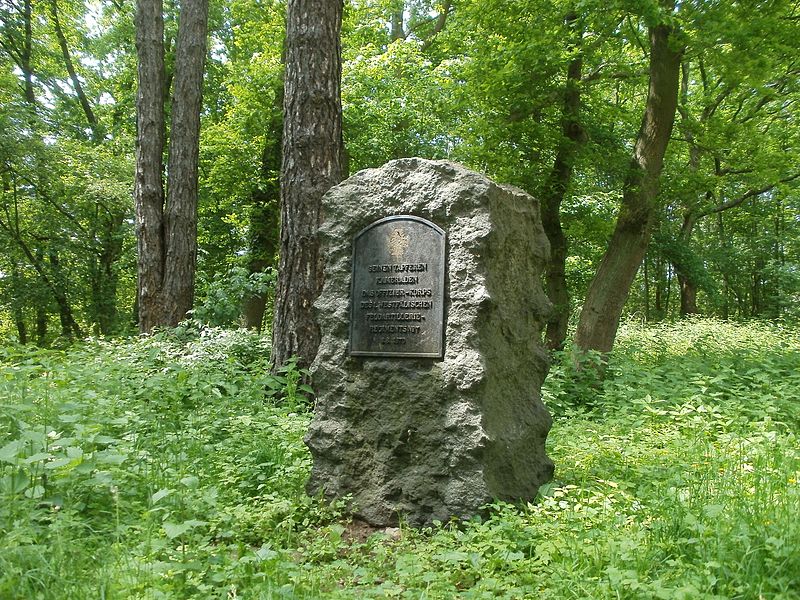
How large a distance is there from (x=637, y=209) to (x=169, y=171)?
7.58 metres

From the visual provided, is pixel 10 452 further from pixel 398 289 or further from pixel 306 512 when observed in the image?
pixel 398 289

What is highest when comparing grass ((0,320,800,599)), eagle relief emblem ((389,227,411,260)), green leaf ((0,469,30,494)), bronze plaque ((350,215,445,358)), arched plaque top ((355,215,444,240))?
arched plaque top ((355,215,444,240))

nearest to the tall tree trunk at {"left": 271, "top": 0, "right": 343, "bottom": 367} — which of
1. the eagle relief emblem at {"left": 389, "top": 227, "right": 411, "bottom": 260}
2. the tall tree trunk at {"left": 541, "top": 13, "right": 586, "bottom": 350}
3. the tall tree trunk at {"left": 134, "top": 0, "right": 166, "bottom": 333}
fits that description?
the eagle relief emblem at {"left": 389, "top": 227, "right": 411, "bottom": 260}

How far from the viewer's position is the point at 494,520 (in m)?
3.62

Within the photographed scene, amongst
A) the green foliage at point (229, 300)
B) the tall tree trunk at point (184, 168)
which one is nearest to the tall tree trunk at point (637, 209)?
the green foliage at point (229, 300)

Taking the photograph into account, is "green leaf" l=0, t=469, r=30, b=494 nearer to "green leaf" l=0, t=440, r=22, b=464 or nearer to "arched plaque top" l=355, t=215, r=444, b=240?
"green leaf" l=0, t=440, r=22, b=464

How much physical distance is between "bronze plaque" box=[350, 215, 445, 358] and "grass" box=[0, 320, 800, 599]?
111 cm

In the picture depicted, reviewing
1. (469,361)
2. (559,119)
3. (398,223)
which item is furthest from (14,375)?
(559,119)

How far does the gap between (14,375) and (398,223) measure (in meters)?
3.35

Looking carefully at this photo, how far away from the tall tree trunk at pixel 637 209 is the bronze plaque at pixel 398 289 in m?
5.04

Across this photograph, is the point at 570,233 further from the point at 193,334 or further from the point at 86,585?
the point at 86,585

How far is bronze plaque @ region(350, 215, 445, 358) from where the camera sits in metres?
4.04

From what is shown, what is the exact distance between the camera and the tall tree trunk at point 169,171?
10.1 m

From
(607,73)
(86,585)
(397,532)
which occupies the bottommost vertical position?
(397,532)
